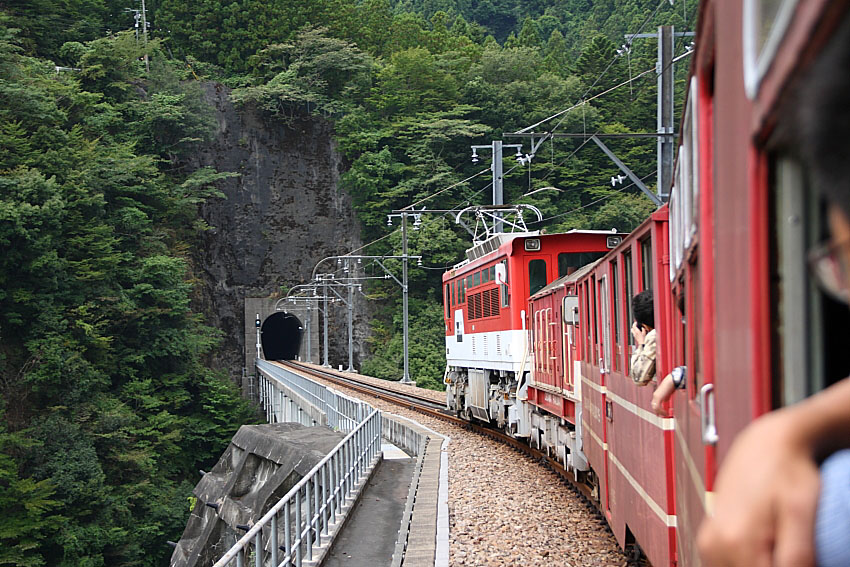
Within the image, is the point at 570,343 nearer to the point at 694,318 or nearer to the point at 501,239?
the point at 501,239

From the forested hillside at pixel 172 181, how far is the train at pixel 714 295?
21.0 metres

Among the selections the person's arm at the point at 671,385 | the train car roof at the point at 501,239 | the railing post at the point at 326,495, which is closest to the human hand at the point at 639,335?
the person's arm at the point at 671,385

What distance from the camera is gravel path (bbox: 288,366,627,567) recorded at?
944cm

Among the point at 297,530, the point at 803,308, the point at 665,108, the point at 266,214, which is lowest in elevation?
the point at 297,530

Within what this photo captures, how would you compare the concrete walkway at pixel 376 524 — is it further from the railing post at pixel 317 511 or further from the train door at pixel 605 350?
the train door at pixel 605 350

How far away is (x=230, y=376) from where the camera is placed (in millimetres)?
65062

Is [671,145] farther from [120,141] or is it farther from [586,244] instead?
[120,141]

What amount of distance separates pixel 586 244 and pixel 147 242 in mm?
36304

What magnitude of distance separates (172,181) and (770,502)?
64.4 meters

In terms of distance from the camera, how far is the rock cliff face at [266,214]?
66.4m

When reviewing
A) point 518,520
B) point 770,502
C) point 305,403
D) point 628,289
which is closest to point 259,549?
point 628,289

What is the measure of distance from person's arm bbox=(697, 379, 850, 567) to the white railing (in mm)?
5929

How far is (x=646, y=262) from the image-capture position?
6.74 metres

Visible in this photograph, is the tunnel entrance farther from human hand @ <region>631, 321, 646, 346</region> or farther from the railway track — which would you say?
human hand @ <region>631, 321, 646, 346</region>
